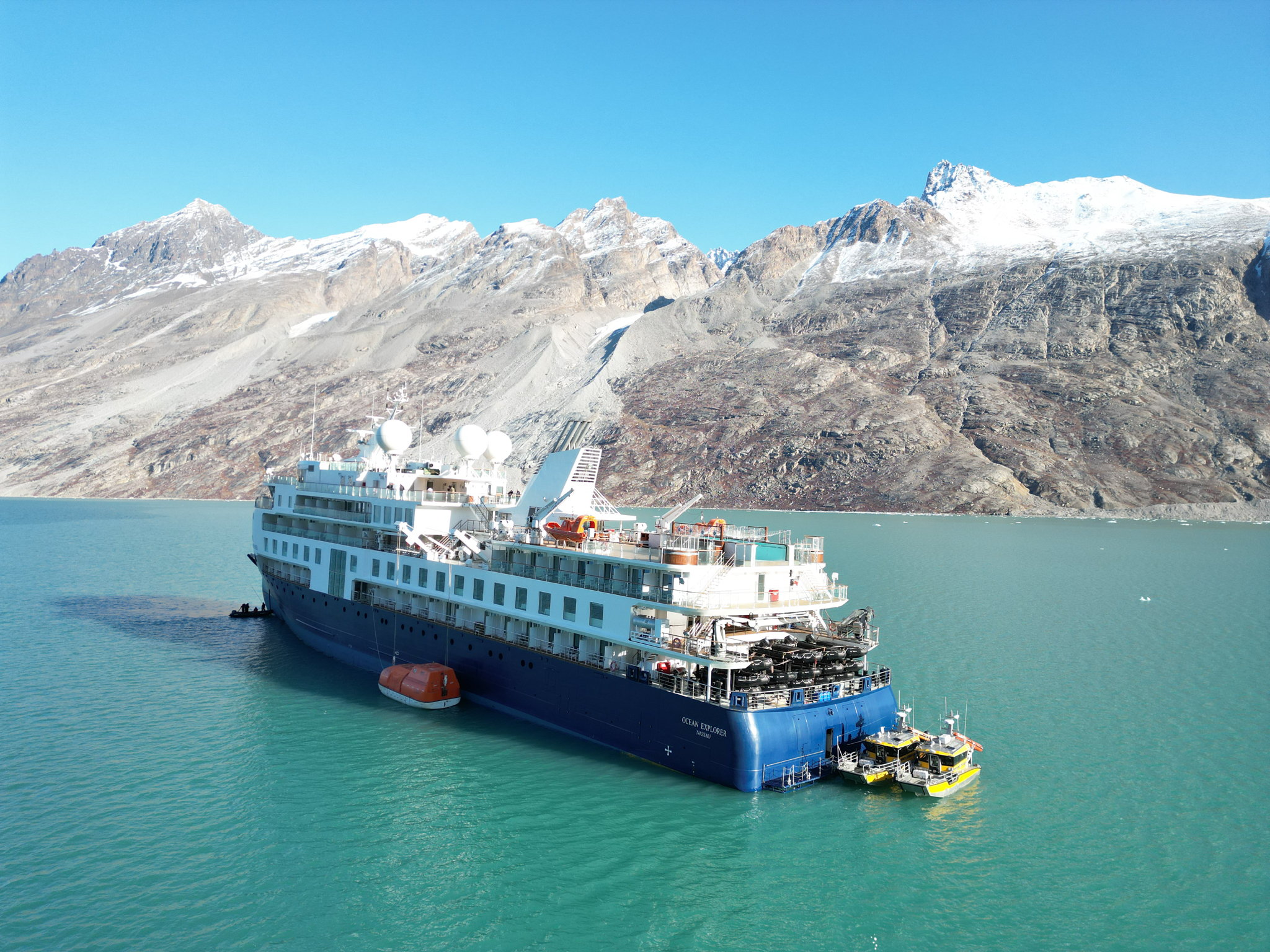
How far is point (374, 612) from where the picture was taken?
39344 millimetres

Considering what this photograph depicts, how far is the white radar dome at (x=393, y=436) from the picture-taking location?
44.4 m

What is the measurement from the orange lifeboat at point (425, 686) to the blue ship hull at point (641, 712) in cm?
90

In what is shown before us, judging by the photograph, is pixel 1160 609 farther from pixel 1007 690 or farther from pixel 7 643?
pixel 7 643

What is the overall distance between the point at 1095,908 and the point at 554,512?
2305 centimetres

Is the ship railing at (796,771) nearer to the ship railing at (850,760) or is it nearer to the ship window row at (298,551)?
the ship railing at (850,760)

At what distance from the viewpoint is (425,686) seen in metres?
33.1

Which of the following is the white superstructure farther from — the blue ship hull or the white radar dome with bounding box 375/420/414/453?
the blue ship hull

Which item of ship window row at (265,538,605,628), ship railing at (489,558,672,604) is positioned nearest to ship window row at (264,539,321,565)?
ship window row at (265,538,605,628)

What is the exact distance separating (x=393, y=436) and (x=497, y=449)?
5863 mm

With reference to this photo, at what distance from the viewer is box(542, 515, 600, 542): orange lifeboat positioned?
31.0 m

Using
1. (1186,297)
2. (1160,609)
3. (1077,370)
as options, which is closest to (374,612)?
(1160,609)

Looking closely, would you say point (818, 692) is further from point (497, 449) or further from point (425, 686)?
point (497, 449)

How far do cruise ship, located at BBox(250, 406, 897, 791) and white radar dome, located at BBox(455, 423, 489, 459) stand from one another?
0.12 meters

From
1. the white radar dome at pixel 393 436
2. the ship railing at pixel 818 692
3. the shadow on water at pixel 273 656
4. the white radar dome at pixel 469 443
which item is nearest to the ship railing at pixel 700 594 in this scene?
the ship railing at pixel 818 692
